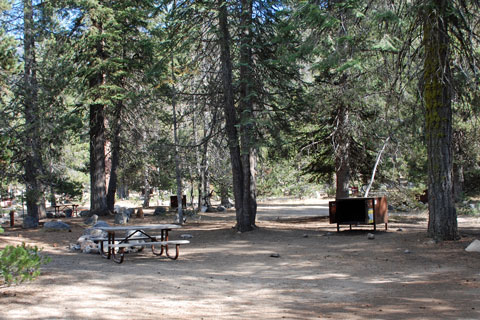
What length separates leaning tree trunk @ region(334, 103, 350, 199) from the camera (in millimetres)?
16812

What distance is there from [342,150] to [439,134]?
7161 millimetres

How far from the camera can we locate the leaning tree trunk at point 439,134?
1016cm

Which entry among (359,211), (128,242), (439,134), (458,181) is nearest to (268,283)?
(128,242)

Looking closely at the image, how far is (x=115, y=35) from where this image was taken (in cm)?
1833

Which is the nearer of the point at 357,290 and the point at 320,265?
the point at 357,290

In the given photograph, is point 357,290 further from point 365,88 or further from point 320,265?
point 365,88

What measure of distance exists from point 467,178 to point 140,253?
2415 centimetres

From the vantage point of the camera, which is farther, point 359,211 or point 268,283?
point 359,211

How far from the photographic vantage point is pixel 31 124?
53.5 feet

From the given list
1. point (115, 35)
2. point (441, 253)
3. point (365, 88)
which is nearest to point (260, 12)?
point (365, 88)

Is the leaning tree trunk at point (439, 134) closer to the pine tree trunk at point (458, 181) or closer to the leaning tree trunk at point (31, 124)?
the leaning tree trunk at point (31, 124)

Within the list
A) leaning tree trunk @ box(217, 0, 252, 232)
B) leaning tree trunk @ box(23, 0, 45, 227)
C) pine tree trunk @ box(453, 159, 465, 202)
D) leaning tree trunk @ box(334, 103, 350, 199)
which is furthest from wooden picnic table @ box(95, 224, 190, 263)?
pine tree trunk @ box(453, 159, 465, 202)

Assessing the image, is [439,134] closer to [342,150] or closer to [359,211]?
[359,211]

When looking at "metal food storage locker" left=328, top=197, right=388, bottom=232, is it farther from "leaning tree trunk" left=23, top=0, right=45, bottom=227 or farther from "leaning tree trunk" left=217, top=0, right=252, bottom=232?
"leaning tree trunk" left=23, top=0, right=45, bottom=227
